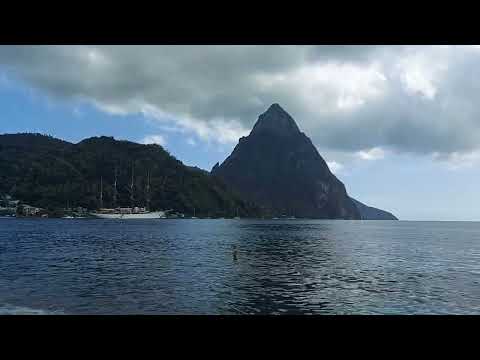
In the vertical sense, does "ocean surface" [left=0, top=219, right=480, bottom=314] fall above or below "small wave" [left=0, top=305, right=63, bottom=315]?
below

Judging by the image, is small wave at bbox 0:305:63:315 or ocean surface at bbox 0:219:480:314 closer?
small wave at bbox 0:305:63:315

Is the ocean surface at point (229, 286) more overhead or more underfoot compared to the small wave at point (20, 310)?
more underfoot

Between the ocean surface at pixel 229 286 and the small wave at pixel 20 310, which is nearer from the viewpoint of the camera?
the small wave at pixel 20 310

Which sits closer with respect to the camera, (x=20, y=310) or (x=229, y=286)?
(x=20, y=310)

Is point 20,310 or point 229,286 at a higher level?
point 20,310
